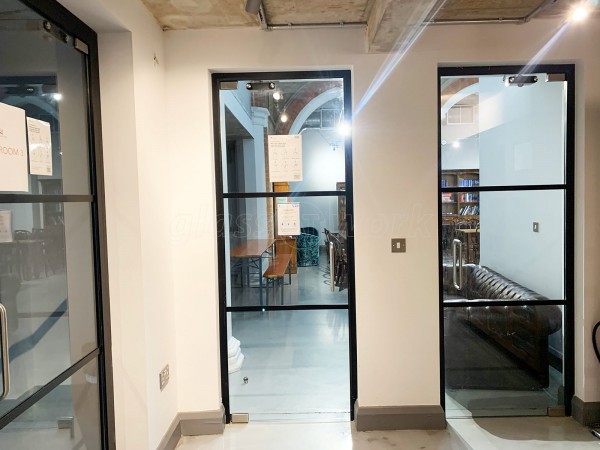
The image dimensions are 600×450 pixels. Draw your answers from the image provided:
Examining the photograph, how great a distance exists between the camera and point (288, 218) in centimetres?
271

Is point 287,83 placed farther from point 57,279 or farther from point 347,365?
point 347,365

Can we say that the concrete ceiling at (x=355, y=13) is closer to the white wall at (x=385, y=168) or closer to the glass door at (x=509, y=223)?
the white wall at (x=385, y=168)

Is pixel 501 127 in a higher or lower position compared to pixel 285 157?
higher

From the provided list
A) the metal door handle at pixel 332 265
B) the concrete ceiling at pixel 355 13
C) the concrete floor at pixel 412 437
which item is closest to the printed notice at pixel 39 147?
the concrete ceiling at pixel 355 13

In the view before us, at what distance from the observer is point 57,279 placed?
1.79 meters

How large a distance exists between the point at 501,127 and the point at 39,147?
2.90 metres

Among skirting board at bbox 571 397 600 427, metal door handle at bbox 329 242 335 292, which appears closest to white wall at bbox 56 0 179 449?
metal door handle at bbox 329 242 335 292

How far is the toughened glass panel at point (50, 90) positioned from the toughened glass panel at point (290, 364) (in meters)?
1.52

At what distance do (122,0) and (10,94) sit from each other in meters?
0.84

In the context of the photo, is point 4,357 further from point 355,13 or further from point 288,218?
point 355,13

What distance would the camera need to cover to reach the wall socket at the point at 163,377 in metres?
2.32

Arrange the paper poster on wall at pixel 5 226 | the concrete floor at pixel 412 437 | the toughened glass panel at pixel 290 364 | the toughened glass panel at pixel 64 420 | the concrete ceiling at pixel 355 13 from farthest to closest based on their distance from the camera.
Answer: the toughened glass panel at pixel 290 364, the concrete floor at pixel 412 437, the concrete ceiling at pixel 355 13, the toughened glass panel at pixel 64 420, the paper poster on wall at pixel 5 226

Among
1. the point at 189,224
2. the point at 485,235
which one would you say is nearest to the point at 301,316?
the point at 189,224

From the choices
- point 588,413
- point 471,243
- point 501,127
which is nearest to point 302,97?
point 501,127
